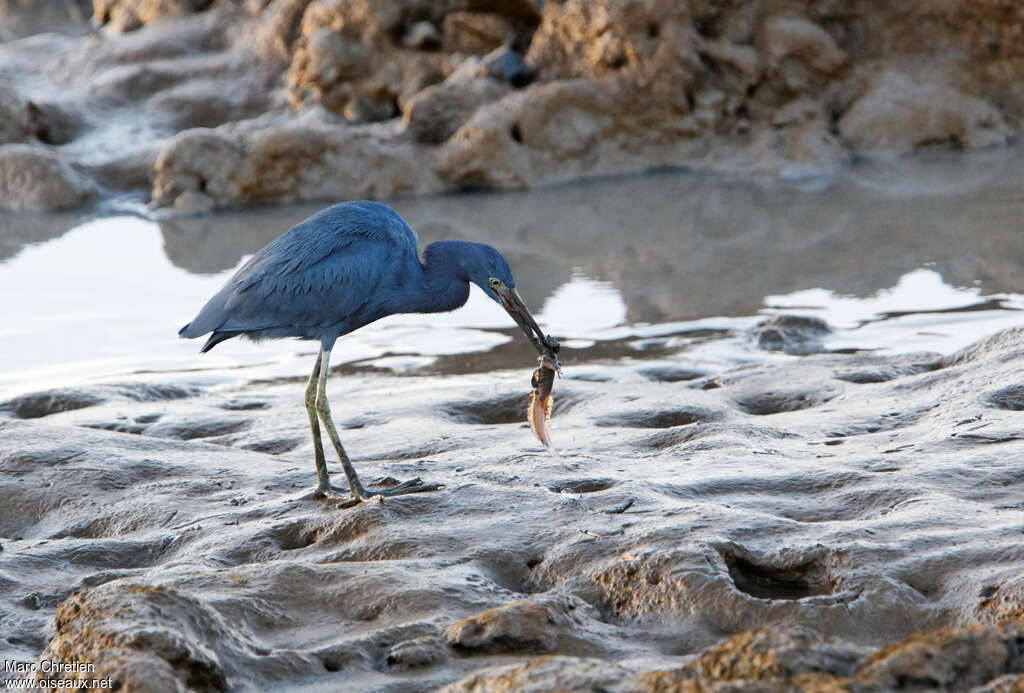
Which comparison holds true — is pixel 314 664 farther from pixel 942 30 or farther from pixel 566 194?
pixel 942 30

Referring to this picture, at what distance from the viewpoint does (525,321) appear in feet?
13.9

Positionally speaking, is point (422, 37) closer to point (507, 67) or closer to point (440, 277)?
point (507, 67)

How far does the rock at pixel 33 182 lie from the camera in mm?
11109

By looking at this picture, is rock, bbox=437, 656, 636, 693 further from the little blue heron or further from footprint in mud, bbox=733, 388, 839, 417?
footprint in mud, bbox=733, 388, 839, 417

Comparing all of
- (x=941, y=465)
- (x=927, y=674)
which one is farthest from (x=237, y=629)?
(x=941, y=465)

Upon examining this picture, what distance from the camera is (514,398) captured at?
537 centimetres

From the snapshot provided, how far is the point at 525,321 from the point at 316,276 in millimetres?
688

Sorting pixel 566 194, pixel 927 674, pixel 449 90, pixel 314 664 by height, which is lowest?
pixel 314 664

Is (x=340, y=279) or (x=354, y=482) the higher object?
(x=340, y=279)

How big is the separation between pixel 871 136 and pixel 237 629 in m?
9.72

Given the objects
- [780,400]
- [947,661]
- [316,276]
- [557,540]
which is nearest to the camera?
[947,661]

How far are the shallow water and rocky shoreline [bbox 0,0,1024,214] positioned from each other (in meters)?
0.39

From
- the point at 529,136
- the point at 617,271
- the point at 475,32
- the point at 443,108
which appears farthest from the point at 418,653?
the point at 475,32

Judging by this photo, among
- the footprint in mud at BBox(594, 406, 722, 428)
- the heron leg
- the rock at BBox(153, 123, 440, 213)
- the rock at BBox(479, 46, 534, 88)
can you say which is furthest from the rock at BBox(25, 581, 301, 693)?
the rock at BBox(479, 46, 534, 88)
